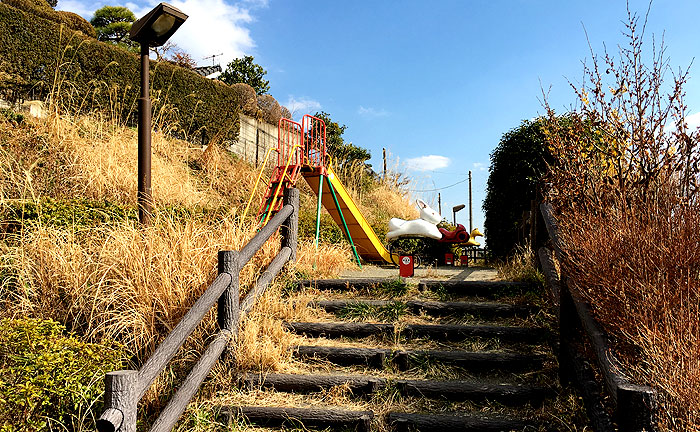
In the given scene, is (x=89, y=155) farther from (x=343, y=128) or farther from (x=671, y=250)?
(x=343, y=128)

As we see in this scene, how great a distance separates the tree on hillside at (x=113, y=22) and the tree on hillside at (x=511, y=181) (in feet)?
89.6

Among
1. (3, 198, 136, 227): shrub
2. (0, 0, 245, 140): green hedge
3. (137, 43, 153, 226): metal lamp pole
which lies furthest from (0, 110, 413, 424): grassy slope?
(0, 0, 245, 140): green hedge

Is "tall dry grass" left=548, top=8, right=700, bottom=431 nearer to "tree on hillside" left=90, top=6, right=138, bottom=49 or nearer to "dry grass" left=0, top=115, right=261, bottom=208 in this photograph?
"dry grass" left=0, top=115, right=261, bottom=208

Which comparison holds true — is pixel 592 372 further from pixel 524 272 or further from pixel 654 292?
pixel 524 272

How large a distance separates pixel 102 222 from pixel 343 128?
14.8 meters

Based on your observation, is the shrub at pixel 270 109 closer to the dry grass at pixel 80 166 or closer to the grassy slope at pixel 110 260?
the dry grass at pixel 80 166

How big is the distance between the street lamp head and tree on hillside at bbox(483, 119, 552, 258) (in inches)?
211

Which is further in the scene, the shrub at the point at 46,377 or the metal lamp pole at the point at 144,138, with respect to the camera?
the metal lamp pole at the point at 144,138

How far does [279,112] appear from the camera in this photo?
17266mm

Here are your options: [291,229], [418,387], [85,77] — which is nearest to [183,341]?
[418,387]

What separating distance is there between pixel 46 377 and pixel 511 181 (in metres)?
7.19

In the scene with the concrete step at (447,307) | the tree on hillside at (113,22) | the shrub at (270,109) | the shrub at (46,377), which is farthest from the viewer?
the tree on hillside at (113,22)

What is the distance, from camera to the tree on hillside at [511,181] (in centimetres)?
827

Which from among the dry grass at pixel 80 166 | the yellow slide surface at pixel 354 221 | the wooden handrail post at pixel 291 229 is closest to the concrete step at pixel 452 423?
the wooden handrail post at pixel 291 229
